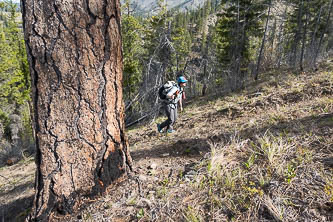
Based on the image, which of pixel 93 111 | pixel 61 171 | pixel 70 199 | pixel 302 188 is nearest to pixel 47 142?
pixel 61 171

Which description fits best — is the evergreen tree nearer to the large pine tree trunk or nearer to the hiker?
the hiker

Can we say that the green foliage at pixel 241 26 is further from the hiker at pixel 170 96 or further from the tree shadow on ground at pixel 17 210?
the tree shadow on ground at pixel 17 210

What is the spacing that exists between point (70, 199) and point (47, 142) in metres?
0.63

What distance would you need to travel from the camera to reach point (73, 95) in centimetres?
173

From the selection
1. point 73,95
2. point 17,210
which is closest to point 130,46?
point 17,210

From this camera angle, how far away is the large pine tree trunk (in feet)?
5.24

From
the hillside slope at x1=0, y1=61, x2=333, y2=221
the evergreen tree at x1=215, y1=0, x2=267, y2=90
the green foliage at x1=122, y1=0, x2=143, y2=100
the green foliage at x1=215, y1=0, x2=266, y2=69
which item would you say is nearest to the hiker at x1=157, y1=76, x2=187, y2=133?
the hillside slope at x1=0, y1=61, x2=333, y2=221

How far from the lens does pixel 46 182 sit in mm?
1855

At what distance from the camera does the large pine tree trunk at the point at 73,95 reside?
5.24ft

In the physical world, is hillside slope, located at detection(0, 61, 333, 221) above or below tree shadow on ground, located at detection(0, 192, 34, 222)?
above

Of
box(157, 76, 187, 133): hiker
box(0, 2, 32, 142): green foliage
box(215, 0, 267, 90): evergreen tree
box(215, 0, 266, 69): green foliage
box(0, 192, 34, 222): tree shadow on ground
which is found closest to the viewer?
box(0, 192, 34, 222): tree shadow on ground

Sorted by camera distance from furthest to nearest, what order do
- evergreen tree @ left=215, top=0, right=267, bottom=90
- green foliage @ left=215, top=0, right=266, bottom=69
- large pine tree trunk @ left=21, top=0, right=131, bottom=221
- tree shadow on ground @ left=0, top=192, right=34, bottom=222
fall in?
1. green foliage @ left=215, top=0, right=266, bottom=69
2. evergreen tree @ left=215, top=0, right=267, bottom=90
3. tree shadow on ground @ left=0, top=192, right=34, bottom=222
4. large pine tree trunk @ left=21, top=0, right=131, bottom=221

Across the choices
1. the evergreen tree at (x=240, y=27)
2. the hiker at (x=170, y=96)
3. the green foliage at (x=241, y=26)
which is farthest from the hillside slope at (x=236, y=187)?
the green foliage at (x=241, y=26)

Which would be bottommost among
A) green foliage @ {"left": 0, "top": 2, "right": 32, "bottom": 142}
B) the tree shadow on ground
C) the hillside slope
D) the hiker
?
the tree shadow on ground
